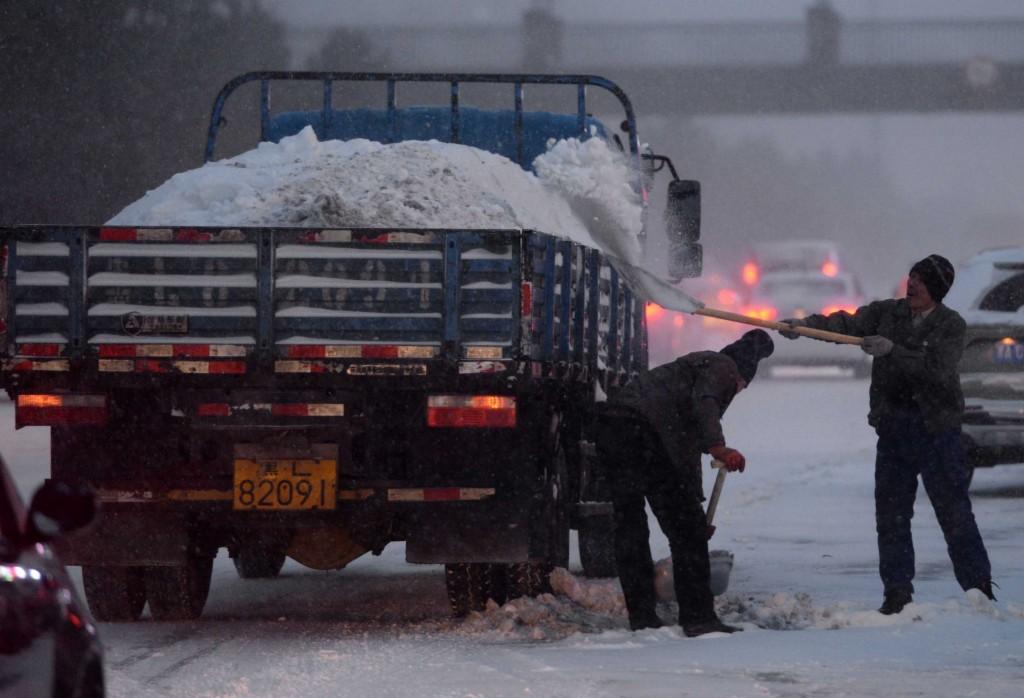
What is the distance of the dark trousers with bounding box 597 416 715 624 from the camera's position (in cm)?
902

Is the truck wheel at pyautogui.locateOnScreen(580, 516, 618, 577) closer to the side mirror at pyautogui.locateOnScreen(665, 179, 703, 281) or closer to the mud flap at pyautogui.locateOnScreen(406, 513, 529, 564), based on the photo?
the side mirror at pyautogui.locateOnScreen(665, 179, 703, 281)

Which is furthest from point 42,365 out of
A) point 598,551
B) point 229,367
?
point 598,551

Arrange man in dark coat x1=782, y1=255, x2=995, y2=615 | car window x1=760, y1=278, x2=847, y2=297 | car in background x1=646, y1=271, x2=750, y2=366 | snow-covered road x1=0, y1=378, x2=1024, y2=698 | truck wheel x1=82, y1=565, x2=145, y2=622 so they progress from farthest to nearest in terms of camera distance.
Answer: car in background x1=646, y1=271, x2=750, y2=366, car window x1=760, y1=278, x2=847, y2=297, truck wheel x1=82, y1=565, x2=145, y2=622, man in dark coat x1=782, y1=255, x2=995, y2=615, snow-covered road x1=0, y1=378, x2=1024, y2=698

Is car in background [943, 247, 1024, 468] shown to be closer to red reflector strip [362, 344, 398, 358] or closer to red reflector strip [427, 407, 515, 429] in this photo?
red reflector strip [427, 407, 515, 429]

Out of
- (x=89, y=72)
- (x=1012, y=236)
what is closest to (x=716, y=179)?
(x=1012, y=236)

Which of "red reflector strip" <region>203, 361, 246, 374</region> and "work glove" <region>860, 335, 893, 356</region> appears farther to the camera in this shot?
"work glove" <region>860, 335, 893, 356</region>

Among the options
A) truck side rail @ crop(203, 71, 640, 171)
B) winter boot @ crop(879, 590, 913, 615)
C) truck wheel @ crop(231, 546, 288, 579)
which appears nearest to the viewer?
winter boot @ crop(879, 590, 913, 615)

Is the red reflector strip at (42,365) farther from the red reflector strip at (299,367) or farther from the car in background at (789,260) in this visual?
the car in background at (789,260)

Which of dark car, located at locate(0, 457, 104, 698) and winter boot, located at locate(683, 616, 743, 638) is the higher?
dark car, located at locate(0, 457, 104, 698)

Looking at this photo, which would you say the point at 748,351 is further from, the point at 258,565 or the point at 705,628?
the point at 258,565

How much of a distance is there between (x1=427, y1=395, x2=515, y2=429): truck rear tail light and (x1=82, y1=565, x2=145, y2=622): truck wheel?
174 centimetres

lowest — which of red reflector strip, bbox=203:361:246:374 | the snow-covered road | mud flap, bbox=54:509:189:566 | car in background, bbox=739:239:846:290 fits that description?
the snow-covered road

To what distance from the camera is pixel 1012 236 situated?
131625mm

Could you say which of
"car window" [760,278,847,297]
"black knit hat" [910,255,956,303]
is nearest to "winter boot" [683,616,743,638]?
"black knit hat" [910,255,956,303]
